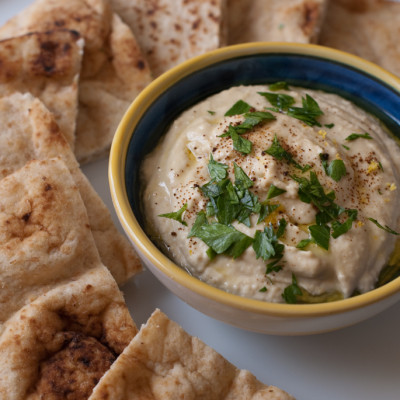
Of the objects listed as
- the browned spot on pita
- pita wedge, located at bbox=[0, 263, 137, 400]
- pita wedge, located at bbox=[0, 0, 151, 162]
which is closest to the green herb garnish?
pita wedge, located at bbox=[0, 263, 137, 400]

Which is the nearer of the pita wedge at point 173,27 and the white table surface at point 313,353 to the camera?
the white table surface at point 313,353

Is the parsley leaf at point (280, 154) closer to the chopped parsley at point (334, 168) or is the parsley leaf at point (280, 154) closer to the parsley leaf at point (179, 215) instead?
the chopped parsley at point (334, 168)

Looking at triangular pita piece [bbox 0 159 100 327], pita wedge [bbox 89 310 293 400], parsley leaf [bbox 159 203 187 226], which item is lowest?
pita wedge [bbox 89 310 293 400]

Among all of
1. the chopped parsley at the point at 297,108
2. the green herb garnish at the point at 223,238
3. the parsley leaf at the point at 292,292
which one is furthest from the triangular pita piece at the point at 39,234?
the chopped parsley at the point at 297,108

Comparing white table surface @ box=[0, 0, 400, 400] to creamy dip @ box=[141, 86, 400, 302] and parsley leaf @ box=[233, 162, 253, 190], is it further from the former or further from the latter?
parsley leaf @ box=[233, 162, 253, 190]

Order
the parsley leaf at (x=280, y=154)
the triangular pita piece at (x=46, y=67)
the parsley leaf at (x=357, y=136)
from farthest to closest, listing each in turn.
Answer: the triangular pita piece at (x=46, y=67)
the parsley leaf at (x=357, y=136)
the parsley leaf at (x=280, y=154)

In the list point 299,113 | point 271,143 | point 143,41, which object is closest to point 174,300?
point 271,143

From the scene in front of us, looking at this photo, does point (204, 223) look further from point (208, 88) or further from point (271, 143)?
point (208, 88)

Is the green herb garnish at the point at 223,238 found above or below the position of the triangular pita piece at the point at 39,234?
above
